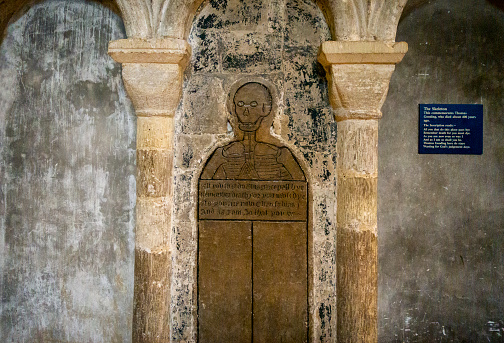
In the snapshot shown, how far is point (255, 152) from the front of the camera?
9.02 feet

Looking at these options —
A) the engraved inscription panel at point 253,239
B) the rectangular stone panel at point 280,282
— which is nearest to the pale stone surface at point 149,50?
the engraved inscription panel at point 253,239

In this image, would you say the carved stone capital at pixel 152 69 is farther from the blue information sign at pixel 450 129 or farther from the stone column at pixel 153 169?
the blue information sign at pixel 450 129

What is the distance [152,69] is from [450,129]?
256cm

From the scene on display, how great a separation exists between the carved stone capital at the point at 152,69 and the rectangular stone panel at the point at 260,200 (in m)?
0.80

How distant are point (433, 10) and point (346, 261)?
231cm

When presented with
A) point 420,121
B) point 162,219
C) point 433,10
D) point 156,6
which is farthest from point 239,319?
point 433,10

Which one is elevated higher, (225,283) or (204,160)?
(204,160)

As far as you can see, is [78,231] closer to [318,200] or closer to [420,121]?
[318,200]

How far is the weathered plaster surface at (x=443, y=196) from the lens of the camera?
2877 mm

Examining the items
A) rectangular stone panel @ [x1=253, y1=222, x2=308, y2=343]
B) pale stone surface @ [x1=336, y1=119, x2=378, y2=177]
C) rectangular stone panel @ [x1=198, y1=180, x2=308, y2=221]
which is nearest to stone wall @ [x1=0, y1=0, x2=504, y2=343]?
rectangular stone panel @ [x1=198, y1=180, x2=308, y2=221]

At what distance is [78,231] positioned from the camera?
296 centimetres

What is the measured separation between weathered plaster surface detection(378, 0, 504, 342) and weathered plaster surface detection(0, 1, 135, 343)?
2288 mm

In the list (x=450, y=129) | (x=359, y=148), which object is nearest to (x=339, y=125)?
(x=359, y=148)

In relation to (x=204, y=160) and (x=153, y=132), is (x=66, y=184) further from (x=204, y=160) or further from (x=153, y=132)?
(x=204, y=160)
